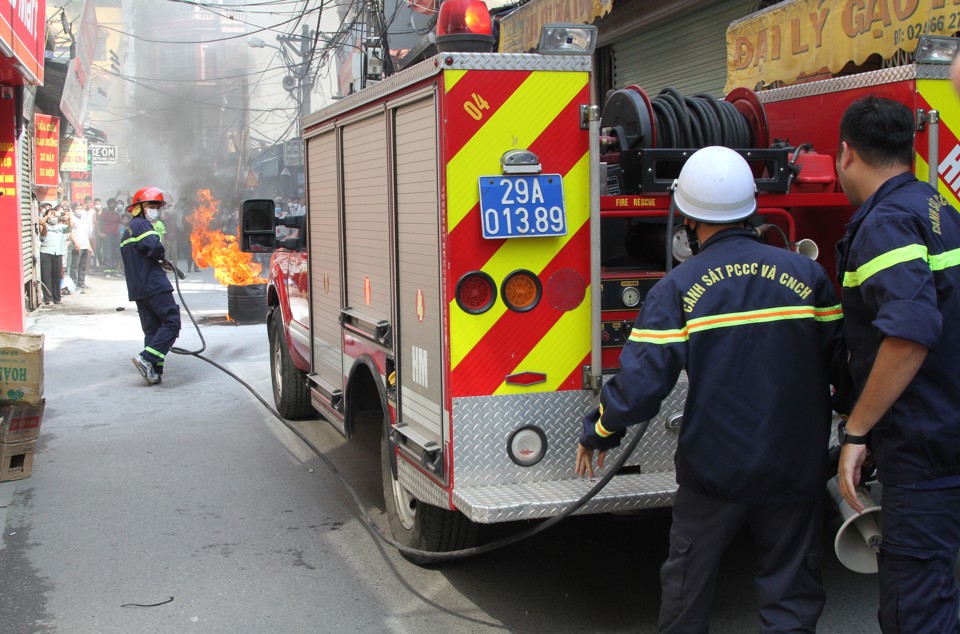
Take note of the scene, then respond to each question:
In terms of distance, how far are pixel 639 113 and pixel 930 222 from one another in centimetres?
198

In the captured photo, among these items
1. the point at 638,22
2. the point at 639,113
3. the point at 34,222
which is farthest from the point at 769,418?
the point at 34,222

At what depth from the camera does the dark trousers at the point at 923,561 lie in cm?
278

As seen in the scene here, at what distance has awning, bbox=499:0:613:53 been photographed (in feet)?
34.0

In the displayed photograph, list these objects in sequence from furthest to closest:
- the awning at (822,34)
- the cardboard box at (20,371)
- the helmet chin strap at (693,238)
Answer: the cardboard box at (20,371) → the awning at (822,34) → the helmet chin strap at (693,238)

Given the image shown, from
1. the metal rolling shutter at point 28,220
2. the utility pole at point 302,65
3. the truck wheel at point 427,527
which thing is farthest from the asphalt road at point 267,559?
the utility pole at point 302,65

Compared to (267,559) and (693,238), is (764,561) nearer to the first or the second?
(693,238)

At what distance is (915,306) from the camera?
2.68 metres

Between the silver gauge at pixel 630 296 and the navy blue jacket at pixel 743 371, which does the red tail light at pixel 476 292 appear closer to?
the silver gauge at pixel 630 296

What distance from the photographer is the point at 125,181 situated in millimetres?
62312

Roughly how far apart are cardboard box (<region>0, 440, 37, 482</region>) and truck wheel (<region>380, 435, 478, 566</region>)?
123 inches

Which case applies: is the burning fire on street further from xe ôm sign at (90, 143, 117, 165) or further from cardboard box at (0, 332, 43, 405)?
xe ôm sign at (90, 143, 117, 165)

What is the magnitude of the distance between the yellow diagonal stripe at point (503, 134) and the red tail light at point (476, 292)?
226mm

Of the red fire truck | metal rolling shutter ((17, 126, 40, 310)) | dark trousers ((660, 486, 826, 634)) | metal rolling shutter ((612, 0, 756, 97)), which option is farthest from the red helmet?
dark trousers ((660, 486, 826, 634))

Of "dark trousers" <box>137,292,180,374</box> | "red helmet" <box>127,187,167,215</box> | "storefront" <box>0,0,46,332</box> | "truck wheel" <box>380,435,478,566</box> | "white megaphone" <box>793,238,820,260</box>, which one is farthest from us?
"storefront" <box>0,0,46,332</box>
